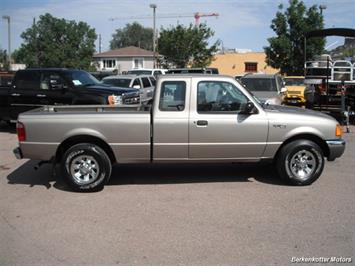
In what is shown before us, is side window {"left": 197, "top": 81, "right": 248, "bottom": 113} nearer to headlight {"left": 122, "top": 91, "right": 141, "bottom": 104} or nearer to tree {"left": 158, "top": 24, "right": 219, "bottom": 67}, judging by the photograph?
headlight {"left": 122, "top": 91, "right": 141, "bottom": 104}

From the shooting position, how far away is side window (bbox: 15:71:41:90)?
1270 centimetres

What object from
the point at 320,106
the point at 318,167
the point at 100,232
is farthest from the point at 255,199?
the point at 320,106

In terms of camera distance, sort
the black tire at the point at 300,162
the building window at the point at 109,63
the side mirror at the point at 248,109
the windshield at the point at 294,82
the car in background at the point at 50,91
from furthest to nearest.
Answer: the building window at the point at 109,63, the windshield at the point at 294,82, the car in background at the point at 50,91, the black tire at the point at 300,162, the side mirror at the point at 248,109

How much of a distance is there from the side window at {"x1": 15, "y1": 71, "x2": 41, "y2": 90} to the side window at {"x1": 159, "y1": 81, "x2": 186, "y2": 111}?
22.5ft

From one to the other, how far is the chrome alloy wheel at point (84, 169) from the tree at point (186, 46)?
36250 mm

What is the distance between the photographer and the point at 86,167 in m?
6.85

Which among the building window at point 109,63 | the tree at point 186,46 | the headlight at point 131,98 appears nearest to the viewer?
the headlight at point 131,98

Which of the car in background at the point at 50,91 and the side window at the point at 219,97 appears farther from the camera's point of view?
the car in background at the point at 50,91

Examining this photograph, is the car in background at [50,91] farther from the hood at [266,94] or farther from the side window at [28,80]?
the hood at [266,94]

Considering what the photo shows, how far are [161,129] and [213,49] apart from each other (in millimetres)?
38424

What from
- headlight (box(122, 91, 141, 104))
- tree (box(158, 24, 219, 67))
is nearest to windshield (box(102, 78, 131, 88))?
headlight (box(122, 91, 141, 104))

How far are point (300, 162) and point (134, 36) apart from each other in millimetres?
118023

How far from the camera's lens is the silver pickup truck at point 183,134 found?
679 cm

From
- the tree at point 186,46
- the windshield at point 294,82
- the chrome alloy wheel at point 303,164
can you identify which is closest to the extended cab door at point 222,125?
the chrome alloy wheel at point 303,164
